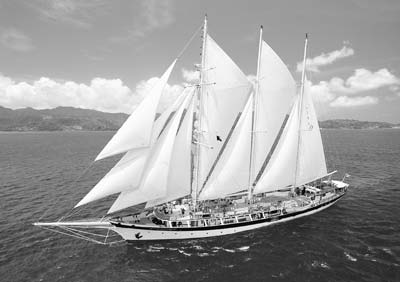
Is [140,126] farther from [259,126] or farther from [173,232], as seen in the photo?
[259,126]

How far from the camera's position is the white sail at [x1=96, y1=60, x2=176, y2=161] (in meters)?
23.1

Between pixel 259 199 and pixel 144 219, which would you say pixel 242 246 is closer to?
pixel 259 199

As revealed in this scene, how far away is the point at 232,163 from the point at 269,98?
927 cm

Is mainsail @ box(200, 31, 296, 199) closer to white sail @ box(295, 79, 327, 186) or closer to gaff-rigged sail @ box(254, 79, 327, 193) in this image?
gaff-rigged sail @ box(254, 79, 327, 193)

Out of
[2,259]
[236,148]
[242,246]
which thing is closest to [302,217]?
[242,246]

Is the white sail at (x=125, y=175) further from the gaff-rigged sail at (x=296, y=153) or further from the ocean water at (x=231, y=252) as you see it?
the gaff-rigged sail at (x=296, y=153)

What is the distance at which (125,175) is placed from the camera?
24.4 m

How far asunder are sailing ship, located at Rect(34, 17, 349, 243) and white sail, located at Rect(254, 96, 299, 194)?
0.44ft

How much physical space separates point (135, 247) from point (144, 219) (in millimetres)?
3044

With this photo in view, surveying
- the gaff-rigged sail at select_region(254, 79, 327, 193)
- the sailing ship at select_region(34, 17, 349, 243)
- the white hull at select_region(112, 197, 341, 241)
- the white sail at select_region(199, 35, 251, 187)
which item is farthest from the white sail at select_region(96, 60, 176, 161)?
the gaff-rigged sail at select_region(254, 79, 327, 193)

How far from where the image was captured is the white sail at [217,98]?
27016 millimetres

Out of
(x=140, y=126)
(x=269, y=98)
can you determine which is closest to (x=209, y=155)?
(x=140, y=126)

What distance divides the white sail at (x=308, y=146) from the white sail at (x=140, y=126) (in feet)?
67.5

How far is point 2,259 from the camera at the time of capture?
77.9 feet
